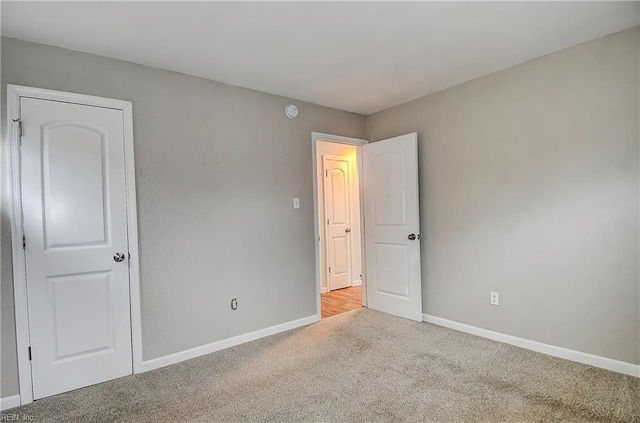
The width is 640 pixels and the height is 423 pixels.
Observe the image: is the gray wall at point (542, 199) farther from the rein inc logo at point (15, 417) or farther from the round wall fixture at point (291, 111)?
the rein inc logo at point (15, 417)

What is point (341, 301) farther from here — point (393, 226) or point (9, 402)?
point (9, 402)

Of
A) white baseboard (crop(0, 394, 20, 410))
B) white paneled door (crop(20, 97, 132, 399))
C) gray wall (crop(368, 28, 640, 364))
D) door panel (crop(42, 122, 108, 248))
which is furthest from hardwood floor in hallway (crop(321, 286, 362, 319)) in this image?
white baseboard (crop(0, 394, 20, 410))

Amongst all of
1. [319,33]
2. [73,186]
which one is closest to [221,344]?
[73,186]

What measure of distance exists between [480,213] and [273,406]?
238cm

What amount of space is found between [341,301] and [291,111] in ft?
8.27

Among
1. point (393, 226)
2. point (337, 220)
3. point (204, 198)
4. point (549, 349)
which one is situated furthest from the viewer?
point (337, 220)

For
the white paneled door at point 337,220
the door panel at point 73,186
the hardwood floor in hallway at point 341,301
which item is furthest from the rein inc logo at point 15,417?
the white paneled door at point 337,220

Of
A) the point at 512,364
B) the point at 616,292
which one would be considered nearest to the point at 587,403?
the point at 512,364

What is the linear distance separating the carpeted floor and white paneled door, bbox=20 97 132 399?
0.73 feet

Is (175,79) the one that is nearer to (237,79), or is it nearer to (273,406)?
(237,79)

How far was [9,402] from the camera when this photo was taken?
7.19 feet

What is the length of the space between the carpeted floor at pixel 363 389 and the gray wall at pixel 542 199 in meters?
0.36

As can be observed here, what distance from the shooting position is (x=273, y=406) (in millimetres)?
2152

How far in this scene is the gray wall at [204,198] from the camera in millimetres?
2494
